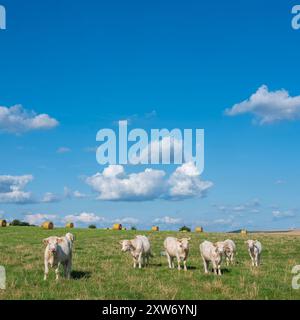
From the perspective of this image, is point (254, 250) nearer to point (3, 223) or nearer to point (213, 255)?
point (213, 255)

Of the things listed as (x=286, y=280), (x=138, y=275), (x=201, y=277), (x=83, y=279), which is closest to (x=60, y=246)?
(x=83, y=279)

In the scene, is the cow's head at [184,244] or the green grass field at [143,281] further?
the cow's head at [184,244]

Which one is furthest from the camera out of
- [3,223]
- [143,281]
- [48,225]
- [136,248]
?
[3,223]

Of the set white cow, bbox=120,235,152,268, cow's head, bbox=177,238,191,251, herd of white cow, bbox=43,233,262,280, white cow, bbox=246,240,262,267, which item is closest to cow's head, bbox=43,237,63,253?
herd of white cow, bbox=43,233,262,280

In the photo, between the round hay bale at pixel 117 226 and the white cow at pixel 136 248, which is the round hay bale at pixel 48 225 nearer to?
the round hay bale at pixel 117 226

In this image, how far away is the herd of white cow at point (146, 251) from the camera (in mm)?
20484

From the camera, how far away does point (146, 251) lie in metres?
25.5

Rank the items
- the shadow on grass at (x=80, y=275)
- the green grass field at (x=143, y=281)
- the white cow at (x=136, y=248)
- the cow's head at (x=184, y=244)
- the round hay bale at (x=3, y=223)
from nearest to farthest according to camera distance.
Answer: the green grass field at (x=143, y=281), the shadow on grass at (x=80, y=275), the cow's head at (x=184, y=244), the white cow at (x=136, y=248), the round hay bale at (x=3, y=223)

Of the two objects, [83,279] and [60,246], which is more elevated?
[60,246]

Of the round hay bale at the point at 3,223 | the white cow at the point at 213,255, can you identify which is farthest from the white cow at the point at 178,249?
the round hay bale at the point at 3,223

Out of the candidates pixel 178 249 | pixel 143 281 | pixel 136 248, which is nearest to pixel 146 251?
pixel 136 248

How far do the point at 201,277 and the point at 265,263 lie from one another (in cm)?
860
